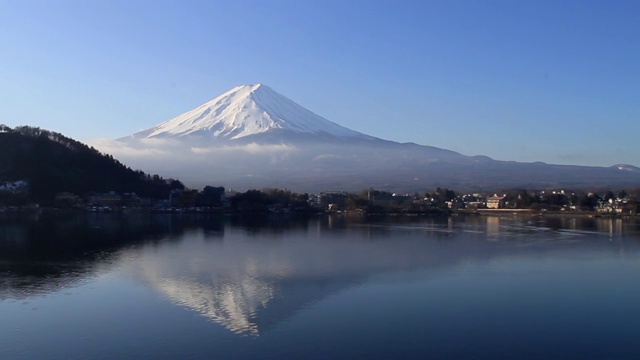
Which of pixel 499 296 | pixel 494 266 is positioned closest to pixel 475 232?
pixel 494 266

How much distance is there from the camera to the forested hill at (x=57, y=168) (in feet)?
50.9

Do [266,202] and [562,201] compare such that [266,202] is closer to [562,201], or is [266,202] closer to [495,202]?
[495,202]

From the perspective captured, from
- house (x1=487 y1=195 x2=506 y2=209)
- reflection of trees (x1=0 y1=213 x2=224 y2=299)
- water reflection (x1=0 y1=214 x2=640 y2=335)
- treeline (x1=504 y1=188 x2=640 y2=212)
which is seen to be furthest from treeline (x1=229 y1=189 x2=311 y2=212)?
treeline (x1=504 y1=188 x2=640 y2=212)

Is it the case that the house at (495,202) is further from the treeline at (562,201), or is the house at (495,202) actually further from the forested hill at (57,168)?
the forested hill at (57,168)

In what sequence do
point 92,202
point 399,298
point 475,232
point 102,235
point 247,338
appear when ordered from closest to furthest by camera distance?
point 247,338 → point 399,298 → point 102,235 → point 475,232 → point 92,202

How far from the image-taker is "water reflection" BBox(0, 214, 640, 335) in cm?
477

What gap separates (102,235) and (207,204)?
397 inches

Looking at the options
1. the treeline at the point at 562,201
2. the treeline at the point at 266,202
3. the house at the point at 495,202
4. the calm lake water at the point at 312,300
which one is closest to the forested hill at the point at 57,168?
the treeline at the point at 266,202

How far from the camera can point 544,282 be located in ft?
18.7

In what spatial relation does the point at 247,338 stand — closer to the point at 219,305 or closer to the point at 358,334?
the point at 358,334

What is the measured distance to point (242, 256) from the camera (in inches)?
286

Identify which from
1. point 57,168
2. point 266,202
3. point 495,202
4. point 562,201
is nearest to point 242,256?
point 57,168

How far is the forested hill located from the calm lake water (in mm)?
7299

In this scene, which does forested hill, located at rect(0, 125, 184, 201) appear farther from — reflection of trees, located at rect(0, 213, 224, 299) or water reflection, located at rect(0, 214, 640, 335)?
water reflection, located at rect(0, 214, 640, 335)
